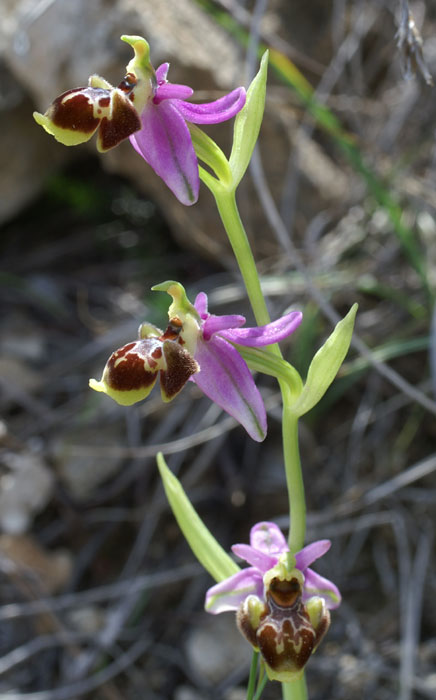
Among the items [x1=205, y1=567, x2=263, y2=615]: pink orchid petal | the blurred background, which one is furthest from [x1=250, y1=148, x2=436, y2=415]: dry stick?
[x1=205, y1=567, x2=263, y2=615]: pink orchid petal

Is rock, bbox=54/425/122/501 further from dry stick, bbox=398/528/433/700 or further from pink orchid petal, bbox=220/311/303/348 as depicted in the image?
pink orchid petal, bbox=220/311/303/348

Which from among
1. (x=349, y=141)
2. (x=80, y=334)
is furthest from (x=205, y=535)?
(x=80, y=334)

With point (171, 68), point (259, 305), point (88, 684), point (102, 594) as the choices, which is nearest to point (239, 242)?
point (259, 305)

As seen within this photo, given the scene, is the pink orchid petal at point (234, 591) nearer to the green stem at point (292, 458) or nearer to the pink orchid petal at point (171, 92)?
the green stem at point (292, 458)

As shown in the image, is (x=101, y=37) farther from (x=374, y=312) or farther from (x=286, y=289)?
(x=374, y=312)

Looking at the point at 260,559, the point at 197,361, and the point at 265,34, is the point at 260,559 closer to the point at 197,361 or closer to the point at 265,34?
the point at 197,361

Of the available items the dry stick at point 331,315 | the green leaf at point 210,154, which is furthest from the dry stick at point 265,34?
the green leaf at point 210,154

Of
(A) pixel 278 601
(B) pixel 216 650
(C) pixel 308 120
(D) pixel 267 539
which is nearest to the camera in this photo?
(A) pixel 278 601

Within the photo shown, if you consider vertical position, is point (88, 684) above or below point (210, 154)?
below
